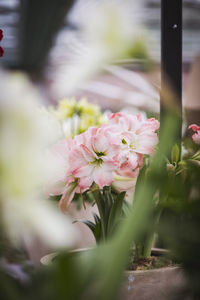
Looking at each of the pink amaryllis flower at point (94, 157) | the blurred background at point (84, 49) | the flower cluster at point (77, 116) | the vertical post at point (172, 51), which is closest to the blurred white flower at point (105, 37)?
the blurred background at point (84, 49)

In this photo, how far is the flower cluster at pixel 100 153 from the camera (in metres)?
0.54

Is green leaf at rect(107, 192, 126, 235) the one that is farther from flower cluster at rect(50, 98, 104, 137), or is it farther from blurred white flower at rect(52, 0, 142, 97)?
flower cluster at rect(50, 98, 104, 137)

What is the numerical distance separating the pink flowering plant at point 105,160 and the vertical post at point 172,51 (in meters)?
0.10

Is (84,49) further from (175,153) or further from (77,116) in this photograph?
(77,116)

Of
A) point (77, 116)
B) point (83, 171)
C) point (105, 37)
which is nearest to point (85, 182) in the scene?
point (83, 171)

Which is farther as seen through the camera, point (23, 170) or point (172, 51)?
point (172, 51)

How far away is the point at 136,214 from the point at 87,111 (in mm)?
983

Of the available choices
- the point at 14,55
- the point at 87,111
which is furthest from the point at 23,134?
the point at 14,55

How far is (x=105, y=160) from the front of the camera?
0.54 meters

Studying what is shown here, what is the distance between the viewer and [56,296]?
19cm

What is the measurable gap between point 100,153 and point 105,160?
0.02 meters

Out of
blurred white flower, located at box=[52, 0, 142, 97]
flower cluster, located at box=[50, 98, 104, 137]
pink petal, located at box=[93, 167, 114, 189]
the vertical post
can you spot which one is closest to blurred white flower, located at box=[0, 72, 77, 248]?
blurred white flower, located at box=[52, 0, 142, 97]

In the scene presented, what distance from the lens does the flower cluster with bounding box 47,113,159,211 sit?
54 centimetres

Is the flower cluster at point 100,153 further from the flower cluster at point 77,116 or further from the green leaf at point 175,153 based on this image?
the flower cluster at point 77,116
